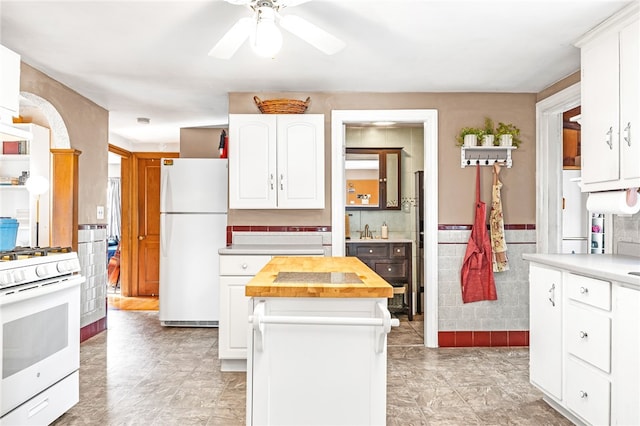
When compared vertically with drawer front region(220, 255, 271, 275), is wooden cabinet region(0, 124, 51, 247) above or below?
above

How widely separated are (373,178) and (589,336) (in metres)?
3.49

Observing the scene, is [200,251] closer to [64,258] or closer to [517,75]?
[64,258]

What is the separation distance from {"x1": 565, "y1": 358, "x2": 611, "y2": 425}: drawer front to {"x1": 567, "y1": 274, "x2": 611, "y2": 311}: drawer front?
337 millimetres

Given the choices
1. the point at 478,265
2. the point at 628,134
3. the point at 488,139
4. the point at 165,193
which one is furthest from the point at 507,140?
the point at 165,193

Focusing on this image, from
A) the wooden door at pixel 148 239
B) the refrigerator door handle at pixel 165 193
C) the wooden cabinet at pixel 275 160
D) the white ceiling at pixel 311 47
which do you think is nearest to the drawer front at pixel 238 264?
the wooden cabinet at pixel 275 160

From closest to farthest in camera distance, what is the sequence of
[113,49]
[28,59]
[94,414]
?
[94,414], [113,49], [28,59]

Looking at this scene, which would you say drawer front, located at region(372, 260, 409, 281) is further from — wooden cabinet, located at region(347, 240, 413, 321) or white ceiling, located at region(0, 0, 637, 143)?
white ceiling, located at region(0, 0, 637, 143)

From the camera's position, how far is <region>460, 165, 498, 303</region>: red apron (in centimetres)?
409

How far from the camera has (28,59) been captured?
11.0 ft

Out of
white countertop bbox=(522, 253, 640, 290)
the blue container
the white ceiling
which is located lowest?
white countertop bbox=(522, 253, 640, 290)

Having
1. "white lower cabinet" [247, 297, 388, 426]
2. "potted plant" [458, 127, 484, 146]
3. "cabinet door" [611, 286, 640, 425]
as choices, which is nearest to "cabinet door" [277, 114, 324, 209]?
"potted plant" [458, 127, 484, 146]

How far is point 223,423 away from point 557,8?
9.46 ft

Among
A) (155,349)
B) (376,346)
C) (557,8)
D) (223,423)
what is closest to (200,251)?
(155,349)

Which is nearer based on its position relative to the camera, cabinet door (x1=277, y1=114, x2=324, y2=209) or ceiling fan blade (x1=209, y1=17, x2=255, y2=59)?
ceiling fan blade (x1=209, y1=17, x2=255, y2=59)
